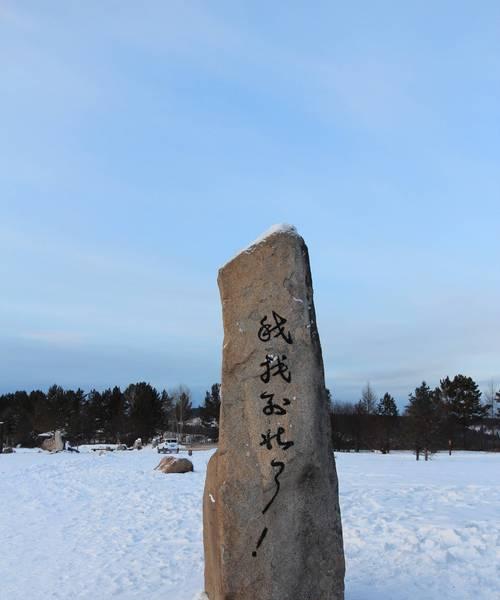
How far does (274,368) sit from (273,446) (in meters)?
0.77

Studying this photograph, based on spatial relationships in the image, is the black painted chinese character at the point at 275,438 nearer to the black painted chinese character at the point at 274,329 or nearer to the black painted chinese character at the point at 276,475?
the black painted chinese character at the point at 276,475

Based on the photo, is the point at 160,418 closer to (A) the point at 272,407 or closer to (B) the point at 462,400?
(B) the point at 462,400

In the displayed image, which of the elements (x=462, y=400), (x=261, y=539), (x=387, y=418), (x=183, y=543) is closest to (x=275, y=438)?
(x=261, y=539)

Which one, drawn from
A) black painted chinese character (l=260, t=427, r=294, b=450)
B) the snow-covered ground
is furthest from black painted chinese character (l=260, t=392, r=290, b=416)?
the snow-covered ground

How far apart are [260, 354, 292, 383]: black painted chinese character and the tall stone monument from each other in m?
0.01

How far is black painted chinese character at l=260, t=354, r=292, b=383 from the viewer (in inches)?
243

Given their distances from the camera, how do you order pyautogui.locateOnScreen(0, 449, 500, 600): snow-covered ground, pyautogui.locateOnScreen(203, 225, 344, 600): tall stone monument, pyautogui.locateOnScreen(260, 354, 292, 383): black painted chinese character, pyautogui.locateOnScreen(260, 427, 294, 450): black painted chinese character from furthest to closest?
1. pyautogui.locateOnScreen(0, 449, 500, 600): snow-covered ground
2. pyautogui.locateOnScreen(260, 354, 292, 383): black painted chinese character
3. pyautogui.locateOnScreen(260, 427, 294, 450): black painted chinese character
4. pyautogui.locateOnScreen(203, 225, 344, 600): tall stone monument

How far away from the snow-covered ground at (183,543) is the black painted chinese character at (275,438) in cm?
229

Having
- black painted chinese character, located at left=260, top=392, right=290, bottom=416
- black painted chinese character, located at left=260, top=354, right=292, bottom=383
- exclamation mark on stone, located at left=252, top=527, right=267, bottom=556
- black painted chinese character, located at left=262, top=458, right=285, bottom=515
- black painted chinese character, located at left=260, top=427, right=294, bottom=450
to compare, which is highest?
black painted chinese character, located at left=260, top=354, right=292, bottom=383

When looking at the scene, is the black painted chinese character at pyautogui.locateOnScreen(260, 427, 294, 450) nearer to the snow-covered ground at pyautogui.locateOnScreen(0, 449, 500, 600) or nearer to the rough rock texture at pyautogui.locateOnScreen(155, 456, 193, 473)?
the snow-covered ground at pyautogui.locateOnScreen(0, 449, 500, 600)

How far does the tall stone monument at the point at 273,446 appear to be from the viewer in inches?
232

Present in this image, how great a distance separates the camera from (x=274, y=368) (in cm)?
620

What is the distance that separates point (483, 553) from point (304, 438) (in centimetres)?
396

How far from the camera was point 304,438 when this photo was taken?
19.7ft
